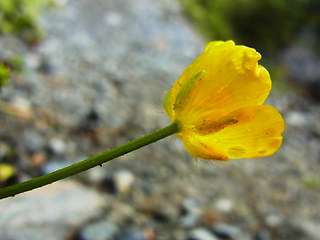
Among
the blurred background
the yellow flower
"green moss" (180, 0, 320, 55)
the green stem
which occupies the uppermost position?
the yellow flower

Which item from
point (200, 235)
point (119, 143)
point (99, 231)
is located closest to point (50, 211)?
point (99, 231)

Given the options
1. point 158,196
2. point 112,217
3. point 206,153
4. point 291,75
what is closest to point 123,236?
point 112,217

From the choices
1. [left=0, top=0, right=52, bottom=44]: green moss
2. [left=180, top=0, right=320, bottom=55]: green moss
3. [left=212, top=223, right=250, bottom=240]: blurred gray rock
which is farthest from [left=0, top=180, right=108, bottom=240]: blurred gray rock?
[left=180, top=0, right=320, bottom=55]: green moss

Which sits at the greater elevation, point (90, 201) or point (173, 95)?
point (173, 95)

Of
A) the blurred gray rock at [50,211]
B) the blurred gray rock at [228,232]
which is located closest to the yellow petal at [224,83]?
the blurred gray rock at [50,211]

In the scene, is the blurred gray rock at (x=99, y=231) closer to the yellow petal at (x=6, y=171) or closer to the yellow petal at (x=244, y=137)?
the yellow petal at (x=6, y=171)

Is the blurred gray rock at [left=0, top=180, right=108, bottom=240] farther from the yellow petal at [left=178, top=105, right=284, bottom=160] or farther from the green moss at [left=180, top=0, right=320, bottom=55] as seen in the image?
the green moss at [left=180, top=0, right=320, bottom=55]

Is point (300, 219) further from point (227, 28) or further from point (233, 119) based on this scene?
point (227, 28)
